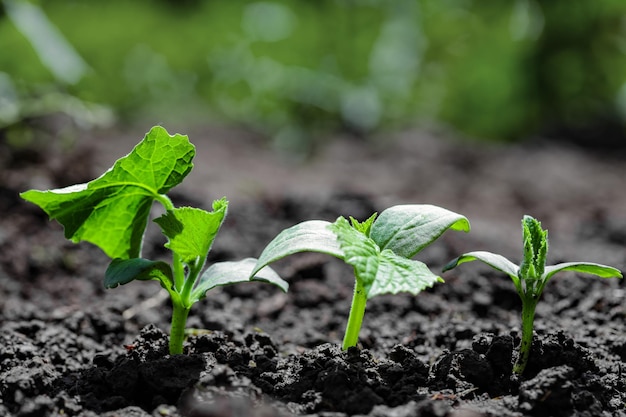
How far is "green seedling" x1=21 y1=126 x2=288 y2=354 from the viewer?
1337 millimetres

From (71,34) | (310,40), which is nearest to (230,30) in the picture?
(310,40)

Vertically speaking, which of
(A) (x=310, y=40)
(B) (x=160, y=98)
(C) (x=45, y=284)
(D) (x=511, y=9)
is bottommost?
(C) (x=45, y=284)

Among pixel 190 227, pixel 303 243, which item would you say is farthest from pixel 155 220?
pixel 303 243

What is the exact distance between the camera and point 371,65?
568 cm

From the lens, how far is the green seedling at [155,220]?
1.34m

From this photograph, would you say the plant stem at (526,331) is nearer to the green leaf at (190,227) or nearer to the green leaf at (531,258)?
the green leaf at (531,258)

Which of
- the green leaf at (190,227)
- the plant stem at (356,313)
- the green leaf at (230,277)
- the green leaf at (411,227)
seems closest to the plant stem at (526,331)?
the green leaf at (411,227)

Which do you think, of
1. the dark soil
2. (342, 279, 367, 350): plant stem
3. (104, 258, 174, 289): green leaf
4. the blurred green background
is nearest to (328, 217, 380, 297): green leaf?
(342, 279, 367, 350): plant stem

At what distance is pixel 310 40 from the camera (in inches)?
231

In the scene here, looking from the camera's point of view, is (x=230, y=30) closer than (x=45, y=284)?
No

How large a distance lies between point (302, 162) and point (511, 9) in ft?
8.72

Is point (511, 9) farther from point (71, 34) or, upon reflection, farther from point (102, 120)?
point (102, 120)

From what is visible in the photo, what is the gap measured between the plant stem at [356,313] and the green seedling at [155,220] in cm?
14

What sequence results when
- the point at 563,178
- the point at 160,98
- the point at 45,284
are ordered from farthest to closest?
the point at 160,98, the point at 563,178, the point at 45,284
